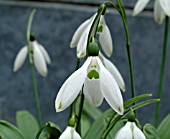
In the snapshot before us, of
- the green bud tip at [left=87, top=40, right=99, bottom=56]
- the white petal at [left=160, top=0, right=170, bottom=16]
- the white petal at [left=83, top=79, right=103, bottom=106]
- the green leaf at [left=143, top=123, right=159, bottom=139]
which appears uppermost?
the white petal at [left=160, top=0, right=170, bottom=16]

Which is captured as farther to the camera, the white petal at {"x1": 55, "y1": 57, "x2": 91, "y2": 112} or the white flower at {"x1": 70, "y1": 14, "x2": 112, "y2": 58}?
the white flower at {"x1": 70, "y1": 14, "x2": 112, "y2": 58}

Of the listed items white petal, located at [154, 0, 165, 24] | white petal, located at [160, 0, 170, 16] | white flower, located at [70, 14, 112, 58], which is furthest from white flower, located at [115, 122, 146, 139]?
white petal, located at [154, 0, 165, 24]

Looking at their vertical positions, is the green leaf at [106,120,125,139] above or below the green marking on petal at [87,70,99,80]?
below

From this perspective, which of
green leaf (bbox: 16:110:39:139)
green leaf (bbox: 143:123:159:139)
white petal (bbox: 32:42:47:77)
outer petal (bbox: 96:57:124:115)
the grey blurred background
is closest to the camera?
outer petal (bbox: 96:57:124:115)

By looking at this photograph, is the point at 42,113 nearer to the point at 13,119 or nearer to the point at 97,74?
the point at 13,119

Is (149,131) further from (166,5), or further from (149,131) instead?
(166,5)

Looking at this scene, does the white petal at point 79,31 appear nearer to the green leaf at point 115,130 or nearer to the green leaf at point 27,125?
the green leaf at point 115,130

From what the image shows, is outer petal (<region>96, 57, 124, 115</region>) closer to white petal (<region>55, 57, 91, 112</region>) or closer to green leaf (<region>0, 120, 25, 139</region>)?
white petal (<region>55, 57, 91, 112</region>)

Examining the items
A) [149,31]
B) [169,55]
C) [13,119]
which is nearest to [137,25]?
[149,31]
